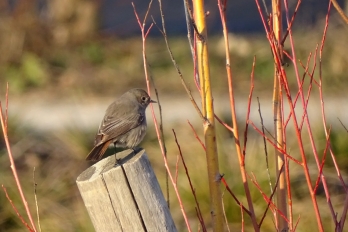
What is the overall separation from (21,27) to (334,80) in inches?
196

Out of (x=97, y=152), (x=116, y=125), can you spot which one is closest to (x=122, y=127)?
A: (x=116, y=125)

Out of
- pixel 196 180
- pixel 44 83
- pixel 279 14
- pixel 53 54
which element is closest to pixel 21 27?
pixel 53 54

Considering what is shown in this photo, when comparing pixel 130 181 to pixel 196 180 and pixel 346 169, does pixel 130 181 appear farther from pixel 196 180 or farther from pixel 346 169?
pixel 346 169

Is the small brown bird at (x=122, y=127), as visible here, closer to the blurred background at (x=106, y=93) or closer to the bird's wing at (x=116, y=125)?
the bird's wing at (x=116, y=125)

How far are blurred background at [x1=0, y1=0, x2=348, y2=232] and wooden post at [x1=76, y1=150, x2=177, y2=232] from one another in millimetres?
2944

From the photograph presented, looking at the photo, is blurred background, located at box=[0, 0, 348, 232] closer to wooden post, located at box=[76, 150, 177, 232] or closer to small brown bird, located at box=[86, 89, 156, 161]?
small brown bird, located at box=[86, 89, 156, 161]

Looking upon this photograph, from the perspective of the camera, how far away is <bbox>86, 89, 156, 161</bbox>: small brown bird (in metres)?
3.81

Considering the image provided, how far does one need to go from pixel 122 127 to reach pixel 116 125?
0.04 m

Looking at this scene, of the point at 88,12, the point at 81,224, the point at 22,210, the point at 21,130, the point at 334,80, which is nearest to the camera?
the point at 81,224

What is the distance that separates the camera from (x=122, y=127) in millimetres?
3885

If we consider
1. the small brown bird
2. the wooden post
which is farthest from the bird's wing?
the wooden post

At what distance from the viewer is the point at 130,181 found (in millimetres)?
2303

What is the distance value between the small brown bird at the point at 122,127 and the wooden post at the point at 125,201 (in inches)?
53.9

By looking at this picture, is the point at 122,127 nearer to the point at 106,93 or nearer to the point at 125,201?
the point at 125,201
